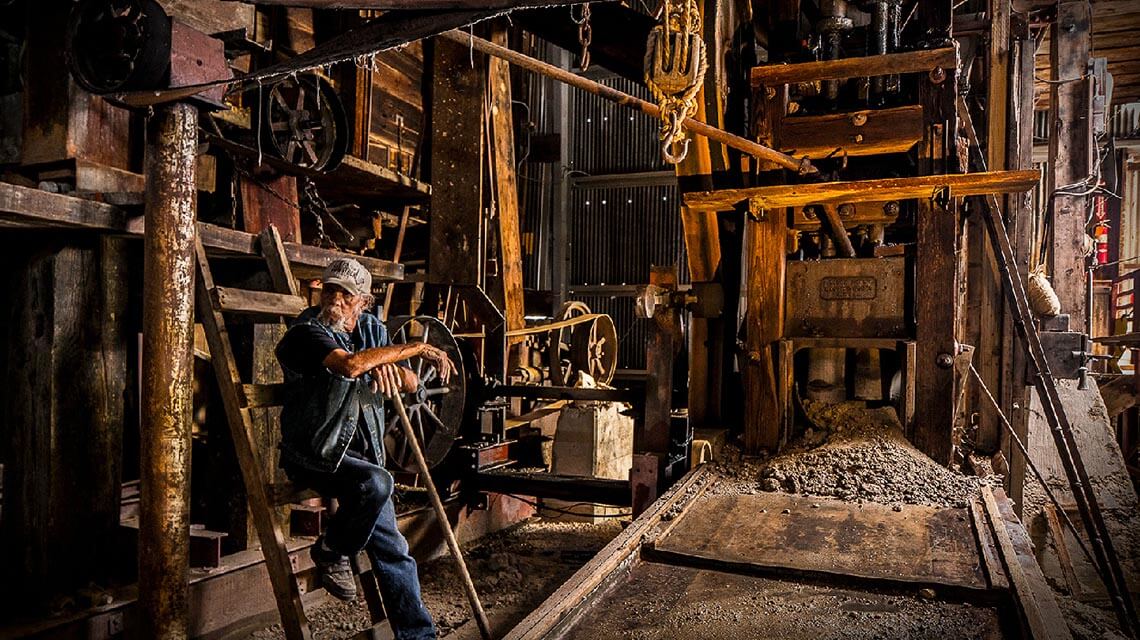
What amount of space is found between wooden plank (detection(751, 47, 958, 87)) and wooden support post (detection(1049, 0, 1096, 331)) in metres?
3.97

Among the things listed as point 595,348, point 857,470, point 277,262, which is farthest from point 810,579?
point 595,348

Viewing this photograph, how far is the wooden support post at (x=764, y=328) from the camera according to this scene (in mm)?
5934

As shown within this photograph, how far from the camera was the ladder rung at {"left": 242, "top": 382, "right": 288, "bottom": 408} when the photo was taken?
4051 mm

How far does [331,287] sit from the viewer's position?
13.6ft

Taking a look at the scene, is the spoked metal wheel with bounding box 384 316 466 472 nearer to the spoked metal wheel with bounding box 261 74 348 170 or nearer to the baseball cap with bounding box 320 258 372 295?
the baseball cap with bounding box 320 258 372 295

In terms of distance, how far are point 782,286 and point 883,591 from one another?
9.53 ft

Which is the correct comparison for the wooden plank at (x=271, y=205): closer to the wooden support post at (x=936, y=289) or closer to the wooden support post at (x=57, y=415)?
the wooden support post at (x=57, y=415)

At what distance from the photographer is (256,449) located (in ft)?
13.1

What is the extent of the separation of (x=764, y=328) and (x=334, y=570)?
3.50 meters

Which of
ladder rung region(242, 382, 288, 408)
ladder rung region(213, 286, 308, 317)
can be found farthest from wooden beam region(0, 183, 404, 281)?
ladder rung region(242, 382, 288, 408)

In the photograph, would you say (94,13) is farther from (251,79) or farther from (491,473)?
(491,473)

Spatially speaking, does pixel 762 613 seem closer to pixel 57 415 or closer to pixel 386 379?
pixel 386 379

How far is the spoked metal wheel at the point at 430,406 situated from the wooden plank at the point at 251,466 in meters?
1.76

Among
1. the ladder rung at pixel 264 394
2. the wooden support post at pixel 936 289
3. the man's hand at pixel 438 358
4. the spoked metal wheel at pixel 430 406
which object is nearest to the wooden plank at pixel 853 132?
the wooden support post at pixel 936 289
